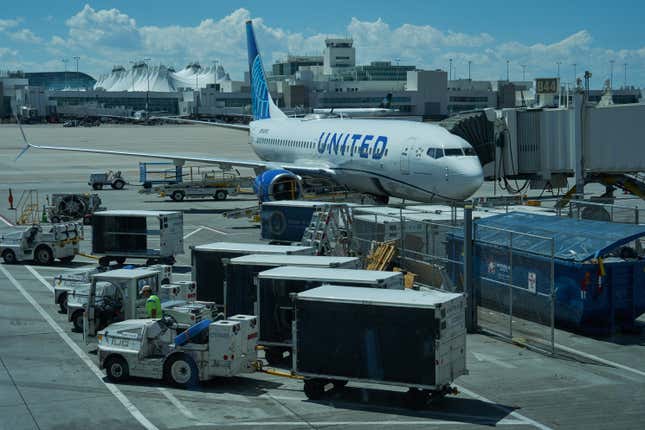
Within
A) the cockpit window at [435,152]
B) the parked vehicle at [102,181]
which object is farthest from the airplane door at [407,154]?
A: the parked vehicle at [102,181]

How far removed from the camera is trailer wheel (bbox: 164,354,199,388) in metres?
19.3

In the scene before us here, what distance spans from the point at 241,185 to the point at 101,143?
72.6m

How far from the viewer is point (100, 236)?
34844mm

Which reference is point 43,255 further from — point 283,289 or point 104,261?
point 283,289

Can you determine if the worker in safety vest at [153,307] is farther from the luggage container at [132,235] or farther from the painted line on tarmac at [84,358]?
the luggage container at [132,235]

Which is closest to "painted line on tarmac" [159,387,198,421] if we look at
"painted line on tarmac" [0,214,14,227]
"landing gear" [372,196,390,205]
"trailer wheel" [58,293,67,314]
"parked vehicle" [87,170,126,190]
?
"trailer wheel" [58,293,67,314]

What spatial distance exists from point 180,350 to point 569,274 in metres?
10.6

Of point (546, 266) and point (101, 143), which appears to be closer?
point (546, 266)

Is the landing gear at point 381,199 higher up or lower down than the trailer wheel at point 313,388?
higher up

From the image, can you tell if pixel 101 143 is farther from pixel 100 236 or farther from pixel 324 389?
pixel 324 389

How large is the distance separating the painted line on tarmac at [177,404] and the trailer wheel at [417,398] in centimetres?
412

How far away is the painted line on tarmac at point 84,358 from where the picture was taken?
17219mm

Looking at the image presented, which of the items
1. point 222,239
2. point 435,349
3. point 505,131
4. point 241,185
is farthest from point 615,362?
point 241,185

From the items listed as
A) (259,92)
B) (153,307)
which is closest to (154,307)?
(153,307)
